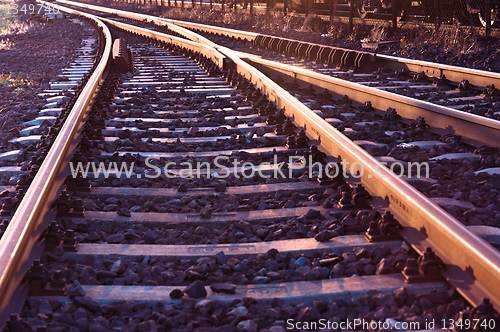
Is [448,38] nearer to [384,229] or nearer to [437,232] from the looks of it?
[384,229]

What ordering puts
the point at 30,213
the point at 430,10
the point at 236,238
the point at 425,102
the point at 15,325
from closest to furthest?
the point at 15,325, the point at 30,213, the point at 236,238, the point at 425,102, the point at 430,10

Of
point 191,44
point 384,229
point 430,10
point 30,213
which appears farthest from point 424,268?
point 430,10

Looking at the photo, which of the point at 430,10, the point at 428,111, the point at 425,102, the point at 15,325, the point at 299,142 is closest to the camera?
the point at 15,325

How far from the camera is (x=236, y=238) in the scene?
12.3 ft

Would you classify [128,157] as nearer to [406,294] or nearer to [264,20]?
[406,294]

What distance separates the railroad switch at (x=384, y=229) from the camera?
11.4ft

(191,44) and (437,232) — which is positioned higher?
(191,44)

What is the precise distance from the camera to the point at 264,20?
23.9m

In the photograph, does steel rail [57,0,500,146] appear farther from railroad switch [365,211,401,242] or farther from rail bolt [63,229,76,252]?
rail bolt [63,229,76,252]

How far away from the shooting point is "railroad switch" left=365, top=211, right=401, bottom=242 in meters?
3.48

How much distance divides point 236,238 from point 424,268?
1123 millimetres

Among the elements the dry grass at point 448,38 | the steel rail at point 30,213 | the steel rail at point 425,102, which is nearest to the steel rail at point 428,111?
the steel rail at point 425,102

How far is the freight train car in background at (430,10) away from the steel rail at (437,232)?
10241mm

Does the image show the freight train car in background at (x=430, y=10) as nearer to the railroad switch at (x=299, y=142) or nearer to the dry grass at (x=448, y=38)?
the dry grass at (x=448, y=38)
